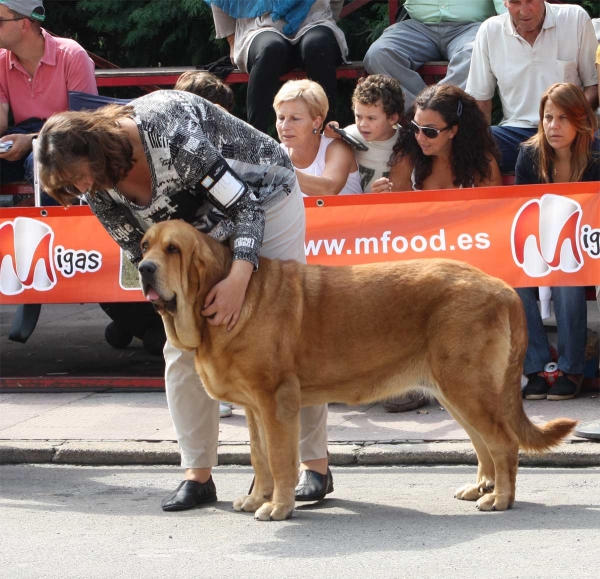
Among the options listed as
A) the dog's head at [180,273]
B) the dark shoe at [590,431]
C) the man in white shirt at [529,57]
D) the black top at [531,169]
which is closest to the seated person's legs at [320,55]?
the man in white shirt at [529,57]

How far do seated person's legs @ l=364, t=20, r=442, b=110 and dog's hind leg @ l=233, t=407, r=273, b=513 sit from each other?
14.0 feet

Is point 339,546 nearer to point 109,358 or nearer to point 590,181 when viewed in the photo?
point 590,181

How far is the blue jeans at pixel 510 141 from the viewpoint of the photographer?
7902 mm

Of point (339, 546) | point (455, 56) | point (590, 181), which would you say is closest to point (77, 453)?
point (339, 546)

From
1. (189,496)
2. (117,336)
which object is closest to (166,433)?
(189,496)

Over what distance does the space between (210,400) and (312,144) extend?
282cm

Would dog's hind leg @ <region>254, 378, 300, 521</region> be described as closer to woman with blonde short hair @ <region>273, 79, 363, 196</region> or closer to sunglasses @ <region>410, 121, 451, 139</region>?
woman with blonde short hair @ <region>273, 79, 363, 196</region>

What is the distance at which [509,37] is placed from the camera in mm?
8023

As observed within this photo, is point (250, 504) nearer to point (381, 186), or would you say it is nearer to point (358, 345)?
point (358, 345)

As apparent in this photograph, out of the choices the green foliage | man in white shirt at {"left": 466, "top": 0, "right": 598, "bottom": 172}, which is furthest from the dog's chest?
the green foliage

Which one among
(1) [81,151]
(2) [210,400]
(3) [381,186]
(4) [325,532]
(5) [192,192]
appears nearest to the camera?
(1) [81,151]

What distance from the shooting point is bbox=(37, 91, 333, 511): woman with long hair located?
435cm

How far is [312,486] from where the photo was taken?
505cm

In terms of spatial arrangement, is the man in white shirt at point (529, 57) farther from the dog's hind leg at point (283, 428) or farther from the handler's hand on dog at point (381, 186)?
the dog's hind leg at point (283, 428)
